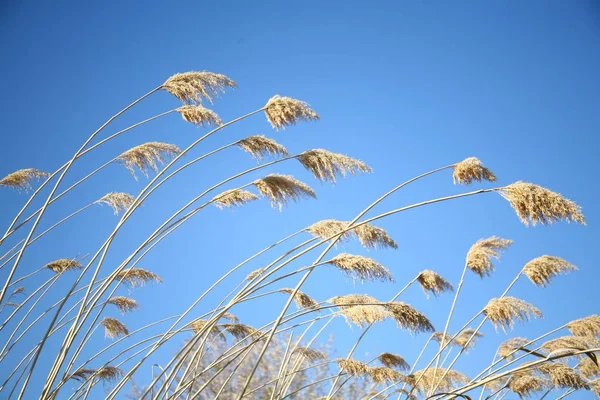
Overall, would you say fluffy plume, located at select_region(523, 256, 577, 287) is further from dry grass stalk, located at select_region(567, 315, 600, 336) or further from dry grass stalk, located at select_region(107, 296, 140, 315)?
dry grass stalk, located at select_region(107, 296, 140, 315)

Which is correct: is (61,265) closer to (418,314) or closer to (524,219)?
(418,314)

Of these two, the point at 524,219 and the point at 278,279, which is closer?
the point at 524,219

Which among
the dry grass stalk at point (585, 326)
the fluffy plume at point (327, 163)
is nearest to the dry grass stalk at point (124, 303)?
the fluffy plume at point (327, 163)

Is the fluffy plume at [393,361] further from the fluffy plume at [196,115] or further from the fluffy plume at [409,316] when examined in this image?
the fluffy plume at [196,115]

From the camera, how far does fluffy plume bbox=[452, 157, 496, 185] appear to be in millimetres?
3248

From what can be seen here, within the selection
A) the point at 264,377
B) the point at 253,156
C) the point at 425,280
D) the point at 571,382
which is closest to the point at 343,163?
the point at 253,156

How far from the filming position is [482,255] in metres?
4.48

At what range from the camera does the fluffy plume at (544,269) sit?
4.32 meters

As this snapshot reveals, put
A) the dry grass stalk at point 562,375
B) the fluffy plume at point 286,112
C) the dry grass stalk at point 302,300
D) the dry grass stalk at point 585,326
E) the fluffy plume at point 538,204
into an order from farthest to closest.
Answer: the dry grass stalk at point 585,326, the dry grass stalk at point 302,300, the dry grass stalk at point 562,375, the fluffy plume at point 286,112, the fluffy plume at point 538,204

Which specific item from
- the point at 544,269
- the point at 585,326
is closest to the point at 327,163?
the point at 544,269

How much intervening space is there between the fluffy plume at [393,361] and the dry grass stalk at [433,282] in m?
0.62

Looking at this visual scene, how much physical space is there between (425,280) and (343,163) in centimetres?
139

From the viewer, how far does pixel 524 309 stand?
13.9 ft

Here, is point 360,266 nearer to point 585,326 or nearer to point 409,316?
point 409,316
